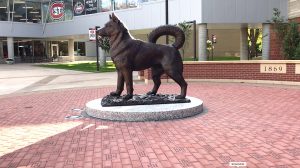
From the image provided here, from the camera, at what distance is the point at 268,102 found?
9.80 meters

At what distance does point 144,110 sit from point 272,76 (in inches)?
334

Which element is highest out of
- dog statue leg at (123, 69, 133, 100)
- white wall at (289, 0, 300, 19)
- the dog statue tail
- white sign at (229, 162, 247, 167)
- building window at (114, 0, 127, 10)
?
building window at (114, 0, 127, 10)

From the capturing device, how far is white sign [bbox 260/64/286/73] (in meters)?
13.9

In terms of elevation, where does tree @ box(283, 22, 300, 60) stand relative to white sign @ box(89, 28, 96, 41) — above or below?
below

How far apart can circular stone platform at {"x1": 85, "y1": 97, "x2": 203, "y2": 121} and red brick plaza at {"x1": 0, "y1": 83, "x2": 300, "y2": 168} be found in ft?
0.61

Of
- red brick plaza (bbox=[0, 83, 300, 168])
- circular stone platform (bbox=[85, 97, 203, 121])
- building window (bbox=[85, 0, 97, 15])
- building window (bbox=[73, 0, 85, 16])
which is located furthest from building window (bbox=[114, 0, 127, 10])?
circular stone platform (bbox=[85, 97, 203, 121])

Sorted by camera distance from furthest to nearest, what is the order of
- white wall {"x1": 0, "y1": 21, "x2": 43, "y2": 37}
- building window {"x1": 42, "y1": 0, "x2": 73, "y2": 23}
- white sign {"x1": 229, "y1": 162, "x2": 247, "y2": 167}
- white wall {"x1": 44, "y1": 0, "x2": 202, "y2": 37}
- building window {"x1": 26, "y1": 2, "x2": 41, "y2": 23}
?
1. building window {"x1": 26, "y1": 2, "x2": 41, "y2": 23}
2. white wall {"x1": 0, "y1": 21, "x2": 43, "y2": 37}
3. building window {"x1": 42, "y1": 0, "x2": 73, "y2": 23}
4. white wall {"x1": 44, "y1": 0, "x2": 202, "y2": 37}
5. white sign {"x1": 229, "y1": 162, "x2": 247, "y2": 167}

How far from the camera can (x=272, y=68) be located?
561 inches

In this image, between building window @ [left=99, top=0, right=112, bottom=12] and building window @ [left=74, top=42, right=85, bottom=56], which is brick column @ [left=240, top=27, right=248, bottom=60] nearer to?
building window @ [left=99, top=0, right=112, bottom=12]

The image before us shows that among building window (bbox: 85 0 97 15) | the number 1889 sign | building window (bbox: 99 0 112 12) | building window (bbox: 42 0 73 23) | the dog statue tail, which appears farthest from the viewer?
the number 1889 sign

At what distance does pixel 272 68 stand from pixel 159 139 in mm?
9640

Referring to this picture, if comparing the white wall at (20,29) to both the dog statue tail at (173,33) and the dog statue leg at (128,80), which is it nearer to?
the dog statue tail at (173,33)

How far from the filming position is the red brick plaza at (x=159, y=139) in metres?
5.02

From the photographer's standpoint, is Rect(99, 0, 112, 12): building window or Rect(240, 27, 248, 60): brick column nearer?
Rect(240, 27, 248, 60): brick column
